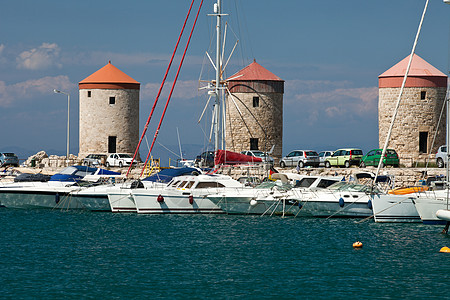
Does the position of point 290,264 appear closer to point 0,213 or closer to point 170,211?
point 170,211

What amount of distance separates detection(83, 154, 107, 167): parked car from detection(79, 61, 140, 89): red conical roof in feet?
20.0

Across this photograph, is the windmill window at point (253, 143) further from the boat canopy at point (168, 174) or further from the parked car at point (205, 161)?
the boat canopy at point (168, 174)

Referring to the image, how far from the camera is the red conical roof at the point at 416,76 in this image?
55719 mm

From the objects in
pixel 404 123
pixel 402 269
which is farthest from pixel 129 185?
pixel 404 123

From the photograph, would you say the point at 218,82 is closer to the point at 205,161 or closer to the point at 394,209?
the point at 205,161

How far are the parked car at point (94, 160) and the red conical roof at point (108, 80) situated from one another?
610cm

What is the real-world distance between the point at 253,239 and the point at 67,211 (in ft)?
40.0

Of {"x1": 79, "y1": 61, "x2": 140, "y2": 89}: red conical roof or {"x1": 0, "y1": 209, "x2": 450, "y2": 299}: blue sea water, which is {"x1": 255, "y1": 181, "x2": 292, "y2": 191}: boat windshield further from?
{"x1": 79, "y1": 61, "x2": 140, "y2": 89}: red conical roof

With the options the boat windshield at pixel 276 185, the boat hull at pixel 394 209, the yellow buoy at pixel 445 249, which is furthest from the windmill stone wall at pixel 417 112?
the yellow buoy at pixel 445 249

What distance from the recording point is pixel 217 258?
25891mm

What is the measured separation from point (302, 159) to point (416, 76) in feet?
38.5

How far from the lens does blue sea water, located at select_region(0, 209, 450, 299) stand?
21.6 m

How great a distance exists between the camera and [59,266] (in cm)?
2461

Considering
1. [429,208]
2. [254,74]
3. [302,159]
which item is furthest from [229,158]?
[254,74]
